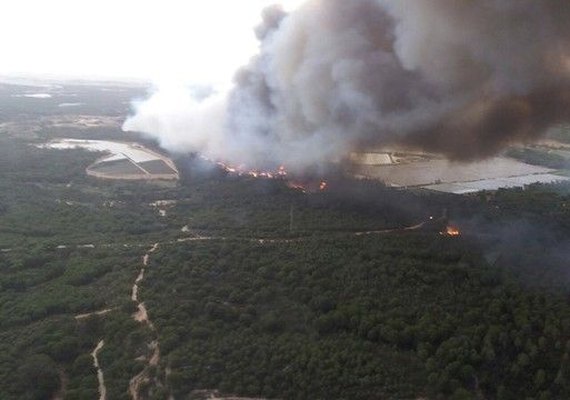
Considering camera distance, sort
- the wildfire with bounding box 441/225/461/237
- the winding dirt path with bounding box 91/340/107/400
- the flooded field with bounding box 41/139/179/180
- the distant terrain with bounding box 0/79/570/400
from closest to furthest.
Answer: the distant terrain with bounding box 0/79/570/400, the winding dirt path with bounding box 91/340/107/400, the wildfire with bounding box 441/225/461/237, the flooded field with bounding box 41/139/179/180

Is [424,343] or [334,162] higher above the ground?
[334,162]

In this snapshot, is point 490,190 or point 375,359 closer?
point 375,359

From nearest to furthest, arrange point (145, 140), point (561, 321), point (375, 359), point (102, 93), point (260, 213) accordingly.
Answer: point (375, 359)
point (561, 321)
point (260, 213)
point (145, 140)
point (102, 93)

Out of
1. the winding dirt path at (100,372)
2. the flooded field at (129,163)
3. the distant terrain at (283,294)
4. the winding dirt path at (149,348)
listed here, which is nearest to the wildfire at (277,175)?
the distant terrain at (283,294)

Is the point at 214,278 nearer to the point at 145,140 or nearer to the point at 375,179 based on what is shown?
the point at 375,179

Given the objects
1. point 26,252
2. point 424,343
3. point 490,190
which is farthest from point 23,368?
point 490,190

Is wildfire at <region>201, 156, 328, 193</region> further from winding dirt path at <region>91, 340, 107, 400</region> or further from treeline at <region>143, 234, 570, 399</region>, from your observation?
winding dirt path at <region>91, 340, 107, 400</region>

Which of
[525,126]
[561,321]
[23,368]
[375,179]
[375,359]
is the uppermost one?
[525,126]

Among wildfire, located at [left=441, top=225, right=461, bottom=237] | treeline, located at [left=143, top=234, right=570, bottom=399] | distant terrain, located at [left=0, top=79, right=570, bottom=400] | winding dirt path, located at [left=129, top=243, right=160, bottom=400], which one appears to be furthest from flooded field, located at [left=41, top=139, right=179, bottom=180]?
winding dirt path, located at [left=129, top=243, right=160, bottom=400]

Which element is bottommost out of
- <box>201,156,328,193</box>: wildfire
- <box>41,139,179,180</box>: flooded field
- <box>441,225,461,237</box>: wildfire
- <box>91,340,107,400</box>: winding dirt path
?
<box>91,340,107,400</box>: winding dirt path
